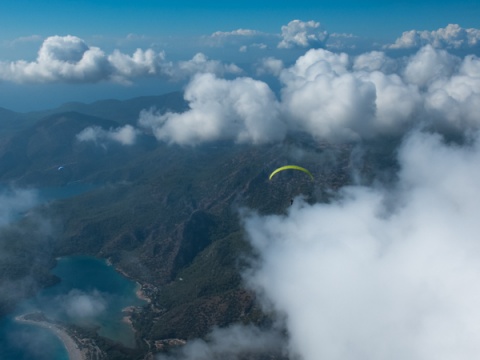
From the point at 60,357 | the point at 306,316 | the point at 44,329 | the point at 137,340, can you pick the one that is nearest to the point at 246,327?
the point at 306,316

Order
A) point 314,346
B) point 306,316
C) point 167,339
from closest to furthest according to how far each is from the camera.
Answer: point 314,346, point 306,316, point 167,339

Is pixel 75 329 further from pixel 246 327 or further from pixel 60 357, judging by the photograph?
pixel 246 327

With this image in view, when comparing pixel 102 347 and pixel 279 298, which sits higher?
pixel 279 298

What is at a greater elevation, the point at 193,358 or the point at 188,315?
the point at 188,315

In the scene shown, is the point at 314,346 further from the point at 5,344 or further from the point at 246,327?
the point at 5,344

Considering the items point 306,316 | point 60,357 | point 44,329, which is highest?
point 306,316

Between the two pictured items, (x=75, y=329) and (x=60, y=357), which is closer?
(x=60, y=357)

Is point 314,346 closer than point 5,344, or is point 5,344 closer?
point 314,346

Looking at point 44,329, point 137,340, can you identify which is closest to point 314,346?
point 137,340

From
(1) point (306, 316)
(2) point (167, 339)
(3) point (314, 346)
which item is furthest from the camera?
(2) point (167, 339)
